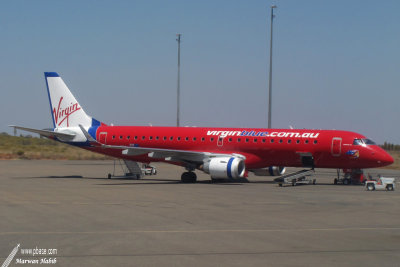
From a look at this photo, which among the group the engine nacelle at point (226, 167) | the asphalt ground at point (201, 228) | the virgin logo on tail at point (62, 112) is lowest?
the asphalt ground at point (201, 228)

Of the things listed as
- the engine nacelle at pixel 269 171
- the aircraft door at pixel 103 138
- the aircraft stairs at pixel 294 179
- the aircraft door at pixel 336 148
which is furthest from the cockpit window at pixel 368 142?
the aircraft door at pixel 103 138

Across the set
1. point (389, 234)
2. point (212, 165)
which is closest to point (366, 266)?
point (389, 234)

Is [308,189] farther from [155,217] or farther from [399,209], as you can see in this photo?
[155,217]

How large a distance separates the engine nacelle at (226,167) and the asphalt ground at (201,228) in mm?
7011

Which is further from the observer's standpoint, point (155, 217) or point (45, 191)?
point (45, 191)

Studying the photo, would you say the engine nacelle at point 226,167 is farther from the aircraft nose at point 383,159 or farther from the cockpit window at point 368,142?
the aircraft nose at point 383,159

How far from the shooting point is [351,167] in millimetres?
37656

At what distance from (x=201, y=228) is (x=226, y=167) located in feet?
63.1

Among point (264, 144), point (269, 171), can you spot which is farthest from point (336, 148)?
point (269, 171)

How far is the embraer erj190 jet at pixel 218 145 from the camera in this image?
122ft

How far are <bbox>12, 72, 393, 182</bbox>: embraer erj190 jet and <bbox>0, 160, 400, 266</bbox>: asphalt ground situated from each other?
7589 mm

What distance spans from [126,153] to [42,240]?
2417 centimetres

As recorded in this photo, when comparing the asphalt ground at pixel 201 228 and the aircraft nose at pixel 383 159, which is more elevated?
the aircraft nose at pixel 383 159

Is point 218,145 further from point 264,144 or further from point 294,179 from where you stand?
point 294,179
